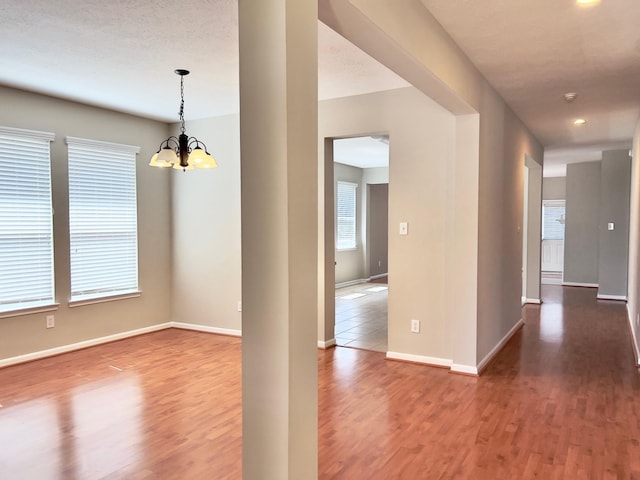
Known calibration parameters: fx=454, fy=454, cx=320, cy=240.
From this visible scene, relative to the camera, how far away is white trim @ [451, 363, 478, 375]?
4.04 m

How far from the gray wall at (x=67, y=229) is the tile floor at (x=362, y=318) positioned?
2406mm

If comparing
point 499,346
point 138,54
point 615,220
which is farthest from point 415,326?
point 615,220

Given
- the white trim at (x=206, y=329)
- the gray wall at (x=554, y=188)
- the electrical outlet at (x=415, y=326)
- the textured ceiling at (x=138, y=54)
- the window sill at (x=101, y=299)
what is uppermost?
the textured ceiling at (x=138, y=54)

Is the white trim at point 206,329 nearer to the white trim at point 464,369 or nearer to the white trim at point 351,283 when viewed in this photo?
the white trim at point 464,369

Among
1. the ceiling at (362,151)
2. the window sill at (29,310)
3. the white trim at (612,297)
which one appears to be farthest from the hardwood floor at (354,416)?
the white trim at (612,297)

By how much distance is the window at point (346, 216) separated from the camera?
985 centimetres

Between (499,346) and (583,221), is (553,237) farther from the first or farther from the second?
(499,346)

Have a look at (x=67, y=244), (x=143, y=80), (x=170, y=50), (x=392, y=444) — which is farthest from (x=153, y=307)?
(x=392, y=444)

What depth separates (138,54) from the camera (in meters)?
3.45

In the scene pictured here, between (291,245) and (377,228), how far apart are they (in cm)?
982

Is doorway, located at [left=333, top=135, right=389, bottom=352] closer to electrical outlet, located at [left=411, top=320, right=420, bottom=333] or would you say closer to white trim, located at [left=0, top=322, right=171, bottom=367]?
electrical outlet, located at [left=411, top=320, right=420, bottom=333]

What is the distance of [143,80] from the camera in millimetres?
4098

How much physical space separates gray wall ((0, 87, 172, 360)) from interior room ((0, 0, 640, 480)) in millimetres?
24

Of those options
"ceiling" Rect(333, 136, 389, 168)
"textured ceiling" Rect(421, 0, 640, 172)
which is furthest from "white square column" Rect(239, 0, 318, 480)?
"ceiling" Rect(333, 136, 389, 168)
